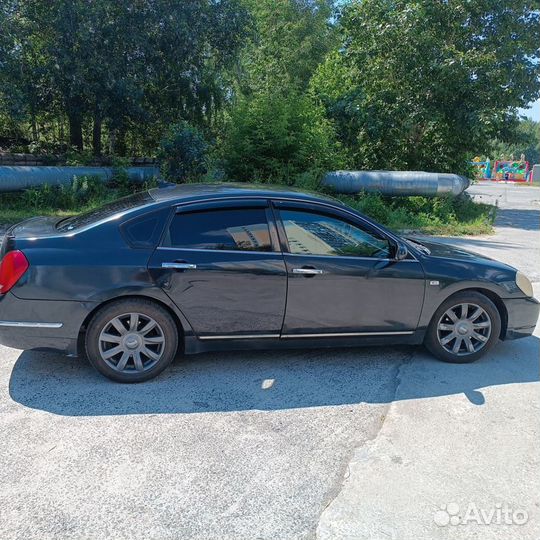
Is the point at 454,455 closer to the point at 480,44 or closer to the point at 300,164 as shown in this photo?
the point at 300,164

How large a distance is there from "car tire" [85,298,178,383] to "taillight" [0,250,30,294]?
2.03ft

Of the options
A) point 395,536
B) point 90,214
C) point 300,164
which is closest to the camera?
point 395,536

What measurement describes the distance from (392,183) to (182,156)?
5617 mm

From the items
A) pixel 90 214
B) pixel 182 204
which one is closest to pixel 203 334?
pixel 182 204

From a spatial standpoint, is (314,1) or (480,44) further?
(314,1)

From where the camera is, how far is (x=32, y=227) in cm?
428

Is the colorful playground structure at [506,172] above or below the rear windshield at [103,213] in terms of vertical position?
below

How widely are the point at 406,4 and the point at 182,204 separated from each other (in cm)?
1361

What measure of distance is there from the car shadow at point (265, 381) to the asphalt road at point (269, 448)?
0.05 feet

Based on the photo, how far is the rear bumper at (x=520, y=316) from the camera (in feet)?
14.8

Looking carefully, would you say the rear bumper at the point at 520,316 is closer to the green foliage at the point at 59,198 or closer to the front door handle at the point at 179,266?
the front door handle at the point at 179,266

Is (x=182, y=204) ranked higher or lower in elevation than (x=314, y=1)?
lower

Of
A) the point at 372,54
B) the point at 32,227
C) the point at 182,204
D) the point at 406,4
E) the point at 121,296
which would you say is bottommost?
the point at 121,296

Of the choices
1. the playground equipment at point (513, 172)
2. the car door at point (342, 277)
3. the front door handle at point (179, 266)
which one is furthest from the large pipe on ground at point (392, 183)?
the playground equipment at point (513, 172)
